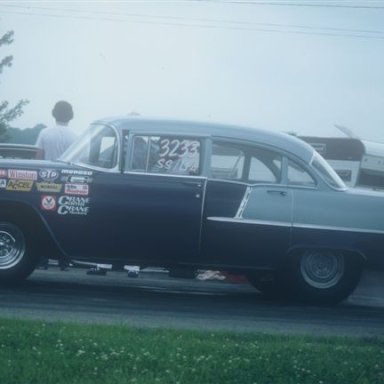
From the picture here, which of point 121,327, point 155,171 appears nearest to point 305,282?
point 155,171

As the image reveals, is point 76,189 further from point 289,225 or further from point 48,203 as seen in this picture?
point 289,225

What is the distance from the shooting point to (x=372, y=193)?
12180mm

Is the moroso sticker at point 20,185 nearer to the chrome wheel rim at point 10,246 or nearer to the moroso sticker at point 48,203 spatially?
the moroso sticker at point 48,203

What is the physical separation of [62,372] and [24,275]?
464cm

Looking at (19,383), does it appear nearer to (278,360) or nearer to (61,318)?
(278,360)

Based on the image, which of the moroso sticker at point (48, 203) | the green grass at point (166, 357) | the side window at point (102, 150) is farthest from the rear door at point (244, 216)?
the green grass at point (166, 357)

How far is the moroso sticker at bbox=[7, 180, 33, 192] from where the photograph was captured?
37.6 feet

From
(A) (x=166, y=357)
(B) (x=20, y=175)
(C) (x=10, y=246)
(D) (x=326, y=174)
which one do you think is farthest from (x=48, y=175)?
(A) (x=166, y=357)

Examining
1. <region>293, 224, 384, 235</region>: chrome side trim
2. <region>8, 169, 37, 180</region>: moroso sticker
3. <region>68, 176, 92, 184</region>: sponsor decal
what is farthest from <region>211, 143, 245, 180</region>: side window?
<region>8, 169, 37, 180</region>: moroso sticker

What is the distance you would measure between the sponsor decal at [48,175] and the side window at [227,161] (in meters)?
1.65

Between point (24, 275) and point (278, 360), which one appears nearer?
point (278, 360)

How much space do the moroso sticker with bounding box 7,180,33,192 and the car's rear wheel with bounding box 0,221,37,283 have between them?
0.37m

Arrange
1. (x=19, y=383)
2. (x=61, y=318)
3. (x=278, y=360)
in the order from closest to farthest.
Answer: (x=19, y=383) → (x=278, y=360) → (x=61, y=318)

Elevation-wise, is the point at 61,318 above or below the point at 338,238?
below
